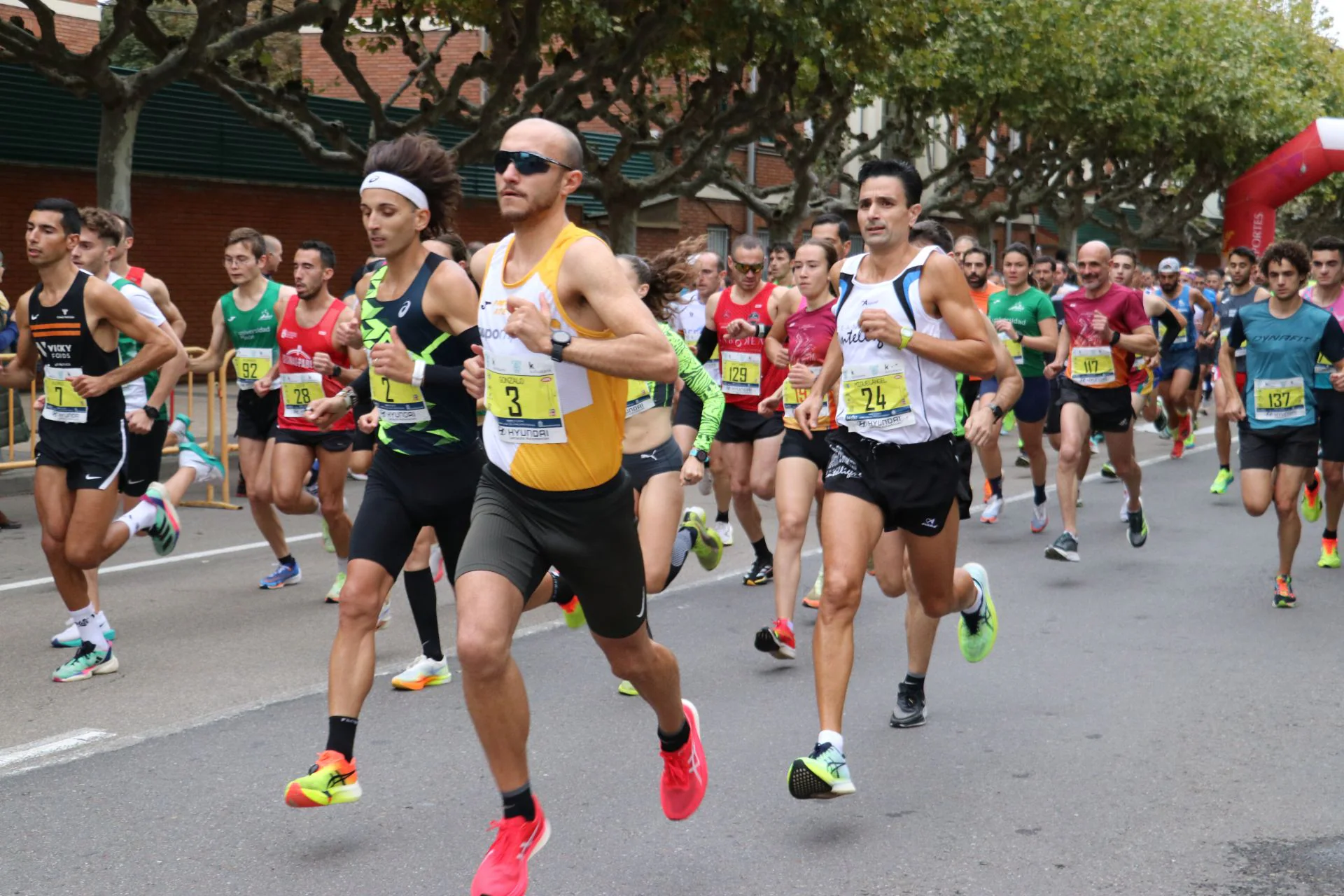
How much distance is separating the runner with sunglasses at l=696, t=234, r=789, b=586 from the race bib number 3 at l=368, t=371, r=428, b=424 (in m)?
3.24

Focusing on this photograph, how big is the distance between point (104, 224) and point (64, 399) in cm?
127

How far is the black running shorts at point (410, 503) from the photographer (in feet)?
16.5

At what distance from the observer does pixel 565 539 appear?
4.09 m

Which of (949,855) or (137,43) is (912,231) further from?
(137,43)

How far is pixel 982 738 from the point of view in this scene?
5656 mm

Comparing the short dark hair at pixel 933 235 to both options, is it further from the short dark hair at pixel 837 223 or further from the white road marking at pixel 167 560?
the white road marking at pixel 167 560

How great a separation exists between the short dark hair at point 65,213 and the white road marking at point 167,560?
2825 millimetres

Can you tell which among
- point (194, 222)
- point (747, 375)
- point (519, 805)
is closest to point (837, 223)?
point (747, 375)

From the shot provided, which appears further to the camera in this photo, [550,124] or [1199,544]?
[1199,544]

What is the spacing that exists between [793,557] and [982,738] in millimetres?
1511

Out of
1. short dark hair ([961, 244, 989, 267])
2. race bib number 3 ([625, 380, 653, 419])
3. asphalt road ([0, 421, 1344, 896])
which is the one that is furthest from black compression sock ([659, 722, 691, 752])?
short dark hair ([961, 244, 989, 267])

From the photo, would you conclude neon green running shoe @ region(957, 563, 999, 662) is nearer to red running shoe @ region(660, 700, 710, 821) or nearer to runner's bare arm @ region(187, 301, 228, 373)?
red running shoe @ region(660, 700, 710, 821)

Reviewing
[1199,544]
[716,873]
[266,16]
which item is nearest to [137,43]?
[266,16]

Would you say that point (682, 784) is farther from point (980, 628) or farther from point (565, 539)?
point (980, 628)
